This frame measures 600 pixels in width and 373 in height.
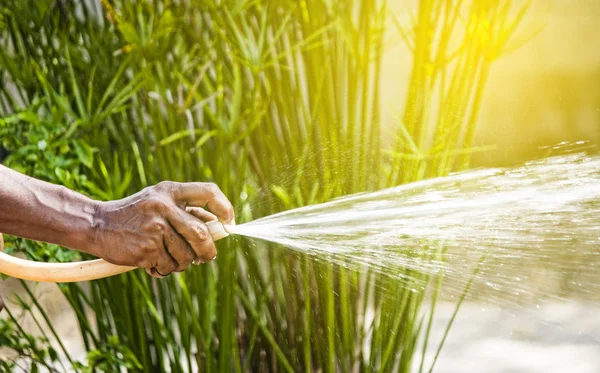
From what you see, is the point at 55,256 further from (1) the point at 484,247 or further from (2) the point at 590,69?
(2) the point at 590,69

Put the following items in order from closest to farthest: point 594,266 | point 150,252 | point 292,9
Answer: point 150,252 < point 292,9 < point 594,266

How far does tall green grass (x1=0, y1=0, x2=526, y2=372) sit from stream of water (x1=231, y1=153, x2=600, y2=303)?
48 mm

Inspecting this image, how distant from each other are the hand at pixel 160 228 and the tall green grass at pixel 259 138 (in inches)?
23.8

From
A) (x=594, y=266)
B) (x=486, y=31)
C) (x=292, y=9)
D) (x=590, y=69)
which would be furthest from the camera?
(x=594, y=266)

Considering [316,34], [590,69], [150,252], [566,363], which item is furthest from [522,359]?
[150,252]

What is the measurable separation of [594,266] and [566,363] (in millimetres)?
457

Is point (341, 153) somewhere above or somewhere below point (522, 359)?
above

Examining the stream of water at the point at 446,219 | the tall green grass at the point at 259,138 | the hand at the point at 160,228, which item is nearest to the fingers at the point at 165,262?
the hand at the point at 160,228

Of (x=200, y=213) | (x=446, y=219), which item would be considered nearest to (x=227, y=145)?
(x=446, y=219)

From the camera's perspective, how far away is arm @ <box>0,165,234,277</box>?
3.33 ft

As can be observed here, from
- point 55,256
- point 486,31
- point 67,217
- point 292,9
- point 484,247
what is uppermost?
point 292,9

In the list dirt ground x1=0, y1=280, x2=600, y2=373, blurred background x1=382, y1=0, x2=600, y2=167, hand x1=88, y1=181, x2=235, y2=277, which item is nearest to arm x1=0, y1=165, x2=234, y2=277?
hand x1=88, y1=181, x2=235, y2=277

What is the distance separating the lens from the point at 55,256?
179cm

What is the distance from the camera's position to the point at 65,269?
111 centimetres
